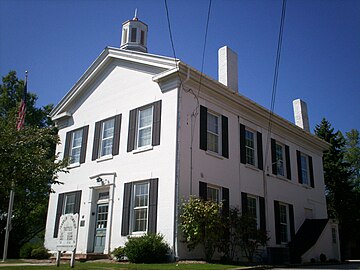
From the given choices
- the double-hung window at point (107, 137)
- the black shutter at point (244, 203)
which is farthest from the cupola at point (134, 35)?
the black shutter at point (244, 203)

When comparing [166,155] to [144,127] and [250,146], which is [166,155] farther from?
[250,146]

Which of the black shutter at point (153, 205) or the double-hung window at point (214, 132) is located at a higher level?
the double-hung window at point (214, 132)

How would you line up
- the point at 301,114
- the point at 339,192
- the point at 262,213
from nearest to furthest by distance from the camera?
the point at 262,213
the point at 301,114
the point at 339,192

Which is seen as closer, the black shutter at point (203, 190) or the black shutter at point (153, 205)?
the black shutter at point (153, 205)

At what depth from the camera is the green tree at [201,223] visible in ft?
42.4

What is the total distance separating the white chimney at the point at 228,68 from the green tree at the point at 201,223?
7.24m

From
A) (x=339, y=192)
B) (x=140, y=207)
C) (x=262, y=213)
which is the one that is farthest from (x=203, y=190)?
(x=339, y=192)

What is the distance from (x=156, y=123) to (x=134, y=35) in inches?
302

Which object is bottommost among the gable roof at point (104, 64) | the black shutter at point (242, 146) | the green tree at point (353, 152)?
the black shutter at point (242, 146)

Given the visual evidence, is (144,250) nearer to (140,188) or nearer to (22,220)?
(140,188)

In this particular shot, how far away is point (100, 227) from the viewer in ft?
53.8

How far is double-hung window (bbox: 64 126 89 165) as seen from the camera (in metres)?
18.6

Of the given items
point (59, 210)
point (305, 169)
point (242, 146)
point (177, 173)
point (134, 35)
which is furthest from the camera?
point (305, 169)

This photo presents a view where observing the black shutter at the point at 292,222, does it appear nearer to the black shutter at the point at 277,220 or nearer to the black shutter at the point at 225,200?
the black shutter at the point at 277,220
